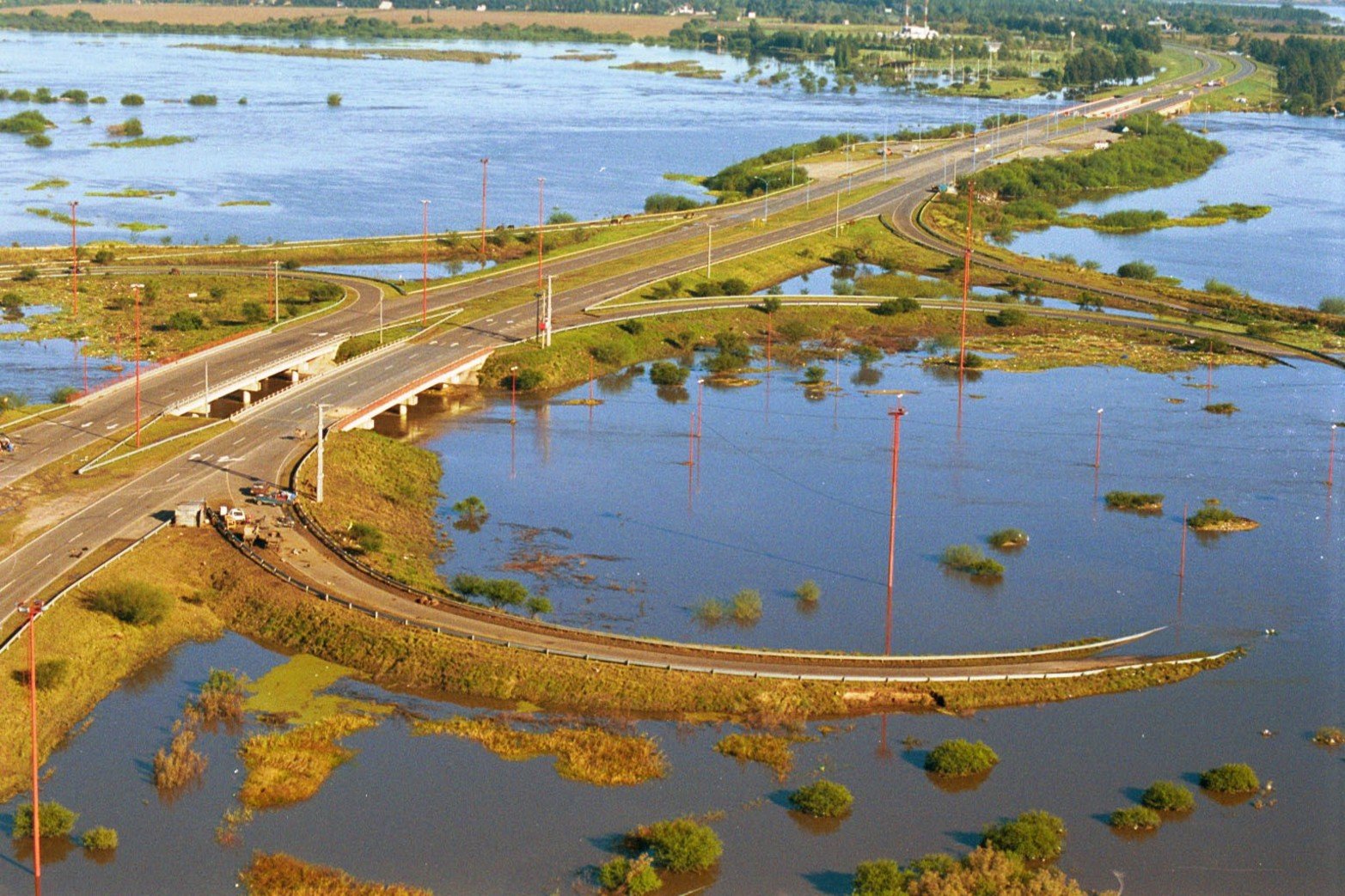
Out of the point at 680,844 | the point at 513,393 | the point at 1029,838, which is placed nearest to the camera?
the point at 680,844

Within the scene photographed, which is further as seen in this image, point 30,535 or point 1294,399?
point 1294,399

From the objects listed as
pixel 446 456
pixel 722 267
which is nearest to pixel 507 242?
pixel 722 267

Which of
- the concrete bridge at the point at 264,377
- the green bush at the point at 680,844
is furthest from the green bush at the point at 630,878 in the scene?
Answer: the concrete bridge at the point at 264,377

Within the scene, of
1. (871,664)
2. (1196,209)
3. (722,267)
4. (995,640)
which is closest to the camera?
(871,664)

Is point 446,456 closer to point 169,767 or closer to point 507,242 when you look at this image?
point 169,767

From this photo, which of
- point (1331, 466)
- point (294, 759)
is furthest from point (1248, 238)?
point (294, 759)

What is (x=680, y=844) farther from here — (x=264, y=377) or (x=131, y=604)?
(x=264, y=377)

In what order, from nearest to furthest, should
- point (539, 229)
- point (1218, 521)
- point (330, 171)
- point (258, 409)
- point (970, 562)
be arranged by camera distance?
point (970, 562), point (1218, 521), point (258, 409), point (539, 229), point (330, 171)
